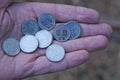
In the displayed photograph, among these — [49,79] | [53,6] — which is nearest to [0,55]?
[53,6]

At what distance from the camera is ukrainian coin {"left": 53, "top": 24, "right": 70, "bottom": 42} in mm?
2162

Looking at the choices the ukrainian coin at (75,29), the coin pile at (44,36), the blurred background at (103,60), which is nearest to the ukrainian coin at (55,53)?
the coin pile at (44,36)

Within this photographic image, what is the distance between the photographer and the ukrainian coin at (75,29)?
2162 millimetres

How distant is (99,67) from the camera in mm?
3301

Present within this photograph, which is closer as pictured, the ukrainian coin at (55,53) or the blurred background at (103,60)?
the ukrainian coin at (55,53)

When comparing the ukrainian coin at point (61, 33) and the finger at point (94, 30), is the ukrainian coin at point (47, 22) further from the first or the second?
the finger at point (94, 30)

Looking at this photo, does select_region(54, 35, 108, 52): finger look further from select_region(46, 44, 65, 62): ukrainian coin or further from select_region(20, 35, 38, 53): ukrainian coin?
select_region(20, 35, 38, 53): ukrainian coin

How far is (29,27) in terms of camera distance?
219 centimetres

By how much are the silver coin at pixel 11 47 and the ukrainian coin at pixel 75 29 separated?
32 centimetres

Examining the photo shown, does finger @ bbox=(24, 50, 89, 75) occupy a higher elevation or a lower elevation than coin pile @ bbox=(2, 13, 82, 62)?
lower

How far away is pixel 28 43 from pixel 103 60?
4.31 feet

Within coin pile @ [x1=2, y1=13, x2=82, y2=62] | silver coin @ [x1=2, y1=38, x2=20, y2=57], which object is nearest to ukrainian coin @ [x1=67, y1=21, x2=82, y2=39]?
coin pile @ [x1=2, y1=13, x2=82, y2=62]

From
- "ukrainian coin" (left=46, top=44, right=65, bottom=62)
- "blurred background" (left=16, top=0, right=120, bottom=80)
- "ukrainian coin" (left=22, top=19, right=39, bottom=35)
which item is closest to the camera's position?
"ukrainian coin" (left=46, top=44, right=65, bottom=62)

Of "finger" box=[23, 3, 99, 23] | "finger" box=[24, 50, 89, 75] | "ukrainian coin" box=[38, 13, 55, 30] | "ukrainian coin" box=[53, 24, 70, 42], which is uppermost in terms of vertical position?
"finger" box=[23, 3, 99, 23]
